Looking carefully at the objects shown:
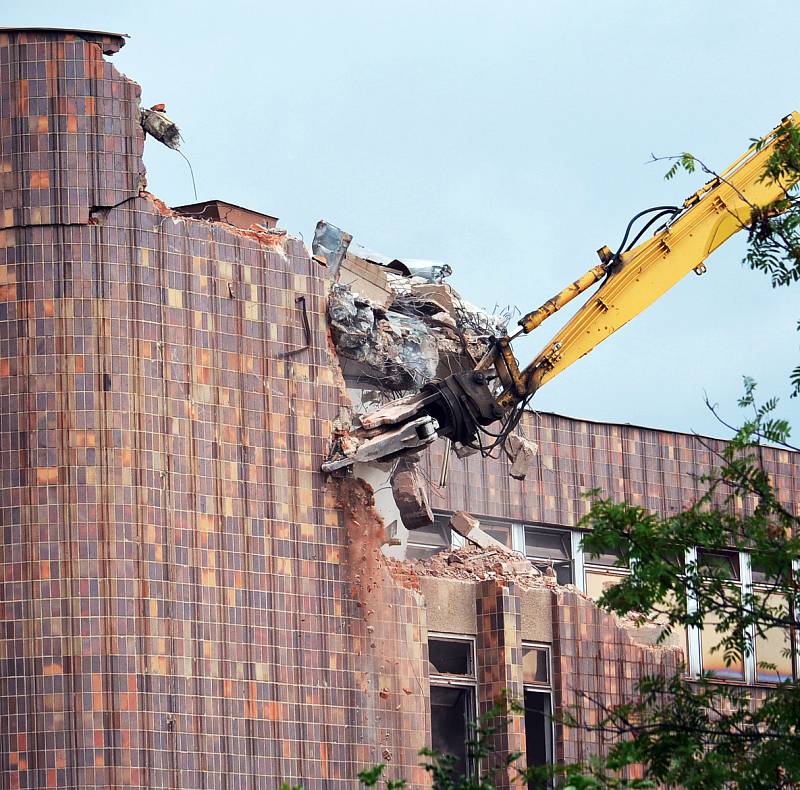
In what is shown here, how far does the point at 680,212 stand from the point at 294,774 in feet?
37.3

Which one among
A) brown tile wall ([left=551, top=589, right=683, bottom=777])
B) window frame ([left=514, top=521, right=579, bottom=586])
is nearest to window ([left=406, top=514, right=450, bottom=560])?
window frame ([left=514, top=521, right=579, bottom=586])

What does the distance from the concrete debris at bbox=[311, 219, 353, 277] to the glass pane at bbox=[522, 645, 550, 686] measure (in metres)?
7.92

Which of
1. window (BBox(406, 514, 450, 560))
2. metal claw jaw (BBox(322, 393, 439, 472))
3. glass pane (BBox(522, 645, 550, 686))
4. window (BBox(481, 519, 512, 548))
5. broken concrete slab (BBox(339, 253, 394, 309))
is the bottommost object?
glass pane (BBox(522, 645, 550, 686))

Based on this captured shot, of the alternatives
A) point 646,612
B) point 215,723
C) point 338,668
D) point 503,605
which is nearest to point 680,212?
point 503,605

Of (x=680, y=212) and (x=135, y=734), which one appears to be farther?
(x=680, y=212)

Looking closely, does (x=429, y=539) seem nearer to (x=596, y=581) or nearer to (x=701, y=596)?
(x=596, y=581)

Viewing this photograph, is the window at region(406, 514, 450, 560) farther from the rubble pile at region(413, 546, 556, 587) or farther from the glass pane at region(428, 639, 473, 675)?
the glass pane at region(428, 639, 473, 675)

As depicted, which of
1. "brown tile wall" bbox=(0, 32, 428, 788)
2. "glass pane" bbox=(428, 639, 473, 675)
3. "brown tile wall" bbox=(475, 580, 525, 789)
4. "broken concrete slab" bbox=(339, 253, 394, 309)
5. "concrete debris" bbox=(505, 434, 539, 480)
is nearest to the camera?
"brown tile wall" bbox=(0, 32, 428, 788)

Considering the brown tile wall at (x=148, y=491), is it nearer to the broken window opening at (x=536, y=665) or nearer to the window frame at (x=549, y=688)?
the broken window opening at (x=536, y=665)

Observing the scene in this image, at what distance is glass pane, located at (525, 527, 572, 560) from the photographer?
132 ft

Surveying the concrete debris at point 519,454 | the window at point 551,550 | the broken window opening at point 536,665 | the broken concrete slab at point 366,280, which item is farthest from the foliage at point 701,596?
the window at point 551,550

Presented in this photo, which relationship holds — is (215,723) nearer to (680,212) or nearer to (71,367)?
(71,367)

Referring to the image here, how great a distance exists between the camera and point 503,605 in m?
34.7

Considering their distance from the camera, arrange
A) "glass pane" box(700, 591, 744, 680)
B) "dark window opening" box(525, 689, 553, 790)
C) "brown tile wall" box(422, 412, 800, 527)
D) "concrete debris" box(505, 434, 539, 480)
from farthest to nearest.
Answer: "glass pane" box(700, 591, 744, 680), "brown tile wall" box(422, 412, 800, 527), "concrete debris" box(505, 434, 539, 480), "dark window opening" box(525, 689, 553, 790)
